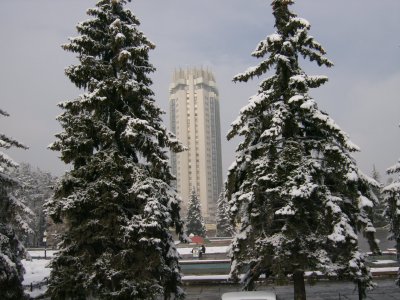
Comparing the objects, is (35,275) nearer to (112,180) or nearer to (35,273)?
(35,273)

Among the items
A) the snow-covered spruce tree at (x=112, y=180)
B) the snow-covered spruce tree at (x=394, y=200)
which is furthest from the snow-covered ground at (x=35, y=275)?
the snow-covered spruce tree at (x=394, y=200)

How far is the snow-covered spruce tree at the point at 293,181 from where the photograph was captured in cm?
1344

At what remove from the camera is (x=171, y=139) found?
1658 centimetres

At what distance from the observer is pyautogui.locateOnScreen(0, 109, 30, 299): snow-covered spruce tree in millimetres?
16141

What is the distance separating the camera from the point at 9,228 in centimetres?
1808

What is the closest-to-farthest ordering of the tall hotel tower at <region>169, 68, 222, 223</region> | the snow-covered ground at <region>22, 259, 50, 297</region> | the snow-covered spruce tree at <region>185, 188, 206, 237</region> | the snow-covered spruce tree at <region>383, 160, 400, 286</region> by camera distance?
the snow-covered spruce tree at <region>383, 160, 400, 286</region>, the snow-covered ground at <region>22, 259, 50, 297</region>, the snow-covered spruce tree at <region>185, 188, 206, 237</region>, the tall hotel tower at <region>169, 68, 222, 223</region>

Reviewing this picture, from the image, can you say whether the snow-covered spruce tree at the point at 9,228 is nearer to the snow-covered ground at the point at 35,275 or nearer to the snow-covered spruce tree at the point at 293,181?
the snow-covered ground at the point at 35,275

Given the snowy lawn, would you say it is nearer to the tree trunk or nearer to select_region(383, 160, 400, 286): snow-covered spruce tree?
the tree trunk

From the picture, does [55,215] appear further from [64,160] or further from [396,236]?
[396,236]

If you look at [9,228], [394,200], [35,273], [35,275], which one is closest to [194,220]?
[35,273]

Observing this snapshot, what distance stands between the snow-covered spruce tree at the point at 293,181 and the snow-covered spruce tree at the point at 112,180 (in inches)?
104

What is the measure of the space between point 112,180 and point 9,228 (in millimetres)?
6228

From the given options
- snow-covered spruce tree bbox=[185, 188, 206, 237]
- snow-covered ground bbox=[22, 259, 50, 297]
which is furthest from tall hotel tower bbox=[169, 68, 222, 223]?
snow-covered ground bbox=[22, 259, 50, 297]

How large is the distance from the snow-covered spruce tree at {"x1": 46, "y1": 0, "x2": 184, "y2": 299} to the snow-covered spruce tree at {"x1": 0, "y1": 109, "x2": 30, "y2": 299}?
2.51 m
